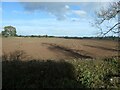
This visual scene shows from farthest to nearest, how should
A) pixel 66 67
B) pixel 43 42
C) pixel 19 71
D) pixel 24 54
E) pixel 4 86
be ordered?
pixel 43 42 < pixel 24 54 < pixel 66 67 < pixel 19 71 < pixel 4 86

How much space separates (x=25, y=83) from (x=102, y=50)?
10815mm

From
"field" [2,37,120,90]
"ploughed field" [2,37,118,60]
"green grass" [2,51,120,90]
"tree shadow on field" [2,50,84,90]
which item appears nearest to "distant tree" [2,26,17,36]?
Answer: "ploughed field" [2,37,118,60]

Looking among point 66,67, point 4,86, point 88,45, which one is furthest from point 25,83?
point 88,45

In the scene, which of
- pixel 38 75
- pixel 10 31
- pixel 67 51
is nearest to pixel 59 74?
pixel 38 75

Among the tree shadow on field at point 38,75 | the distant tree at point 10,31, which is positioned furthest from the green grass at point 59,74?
the distant tree at point 10,31

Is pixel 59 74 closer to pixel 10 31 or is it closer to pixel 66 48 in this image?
pixel 66 48

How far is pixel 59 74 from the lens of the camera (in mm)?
15188

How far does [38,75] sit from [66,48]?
30.4 feet

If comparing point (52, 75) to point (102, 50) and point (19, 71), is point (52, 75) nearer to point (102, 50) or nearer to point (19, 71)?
point (19, 71)

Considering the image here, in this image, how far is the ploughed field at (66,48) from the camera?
70.4 feet

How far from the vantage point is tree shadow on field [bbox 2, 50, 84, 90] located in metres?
13.7

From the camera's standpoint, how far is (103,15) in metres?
21.2

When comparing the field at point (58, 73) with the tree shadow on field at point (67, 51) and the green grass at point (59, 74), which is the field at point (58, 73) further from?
the tree shadow on field at point (67, 51)

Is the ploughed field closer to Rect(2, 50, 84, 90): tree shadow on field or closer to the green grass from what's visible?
the green grass
